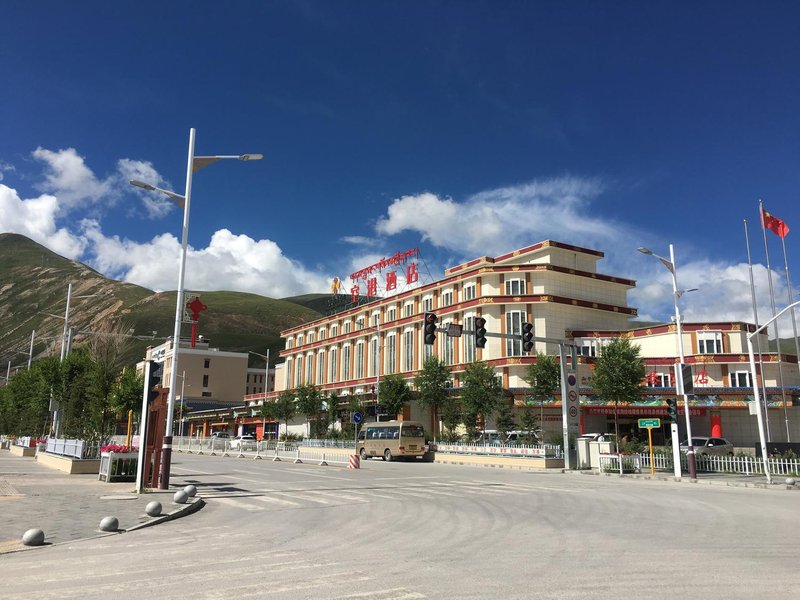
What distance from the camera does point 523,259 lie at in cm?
6034

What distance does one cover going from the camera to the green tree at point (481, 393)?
1763 inches

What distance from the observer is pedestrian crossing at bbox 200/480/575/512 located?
595 inches

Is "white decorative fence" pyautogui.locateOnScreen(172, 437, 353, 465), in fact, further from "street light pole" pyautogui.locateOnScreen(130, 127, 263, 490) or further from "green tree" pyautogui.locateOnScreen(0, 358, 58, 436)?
"street light pole" pyautogui.locateOnScreen(130, 127, 263, 490)

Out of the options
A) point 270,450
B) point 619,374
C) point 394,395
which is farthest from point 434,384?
point 619,374

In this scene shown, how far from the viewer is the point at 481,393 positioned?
44719 mm

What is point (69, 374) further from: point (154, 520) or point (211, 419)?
point (211, 419)

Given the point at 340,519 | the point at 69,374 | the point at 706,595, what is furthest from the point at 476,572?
the point at 69,374

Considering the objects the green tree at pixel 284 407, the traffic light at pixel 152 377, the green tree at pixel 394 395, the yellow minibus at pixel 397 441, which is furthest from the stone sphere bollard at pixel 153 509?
the green tree at pixel 284 407

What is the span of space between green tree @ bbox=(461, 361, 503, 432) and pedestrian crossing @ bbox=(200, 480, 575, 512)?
2357 centimetres

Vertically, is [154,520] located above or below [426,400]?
below

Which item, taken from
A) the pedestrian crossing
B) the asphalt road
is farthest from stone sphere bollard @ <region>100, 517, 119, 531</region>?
the pedestrian crossing

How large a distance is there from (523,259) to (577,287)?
19.0 ft

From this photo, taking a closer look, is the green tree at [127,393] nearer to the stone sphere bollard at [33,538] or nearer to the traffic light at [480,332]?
the traffic light at [480,332]

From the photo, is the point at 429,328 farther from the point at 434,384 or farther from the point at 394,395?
the point at 394,395
